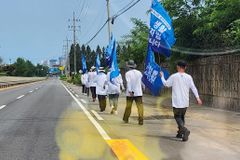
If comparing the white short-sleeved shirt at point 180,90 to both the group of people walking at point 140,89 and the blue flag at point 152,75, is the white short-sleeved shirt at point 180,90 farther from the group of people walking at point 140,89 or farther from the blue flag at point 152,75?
the blue flag at point 152,75

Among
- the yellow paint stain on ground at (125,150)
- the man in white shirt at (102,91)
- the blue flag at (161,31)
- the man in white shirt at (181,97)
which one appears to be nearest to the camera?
the yellow paint stain on ground at (125,150)

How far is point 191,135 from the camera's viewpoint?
11336 mm

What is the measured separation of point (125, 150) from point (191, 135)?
2.82m

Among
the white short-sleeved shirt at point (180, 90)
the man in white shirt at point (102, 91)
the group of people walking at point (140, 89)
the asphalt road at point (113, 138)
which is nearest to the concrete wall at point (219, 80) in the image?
the asphalt road at point (113, 138)

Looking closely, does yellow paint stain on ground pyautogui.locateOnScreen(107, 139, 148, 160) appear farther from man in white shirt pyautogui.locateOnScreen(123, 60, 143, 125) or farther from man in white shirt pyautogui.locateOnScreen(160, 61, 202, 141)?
man in white shirt pyautogui.locateOnScreen(123, 60, 143, 125)

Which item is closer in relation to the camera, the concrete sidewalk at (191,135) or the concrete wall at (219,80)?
the concrete sidewalk at (191,135)

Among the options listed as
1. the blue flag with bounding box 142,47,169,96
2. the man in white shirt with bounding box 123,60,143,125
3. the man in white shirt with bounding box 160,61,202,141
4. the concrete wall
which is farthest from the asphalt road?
the concrete wall

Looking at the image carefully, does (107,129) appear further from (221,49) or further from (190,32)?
(190,32)

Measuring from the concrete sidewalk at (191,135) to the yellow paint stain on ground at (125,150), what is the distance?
0.16m

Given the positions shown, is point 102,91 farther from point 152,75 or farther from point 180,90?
point 180,90

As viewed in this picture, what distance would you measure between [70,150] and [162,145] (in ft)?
6.59

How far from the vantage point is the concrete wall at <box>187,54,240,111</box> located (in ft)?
55.3

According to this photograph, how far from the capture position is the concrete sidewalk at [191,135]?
8766 mm

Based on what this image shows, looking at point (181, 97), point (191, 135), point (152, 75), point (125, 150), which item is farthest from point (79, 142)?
point (152, 75)
